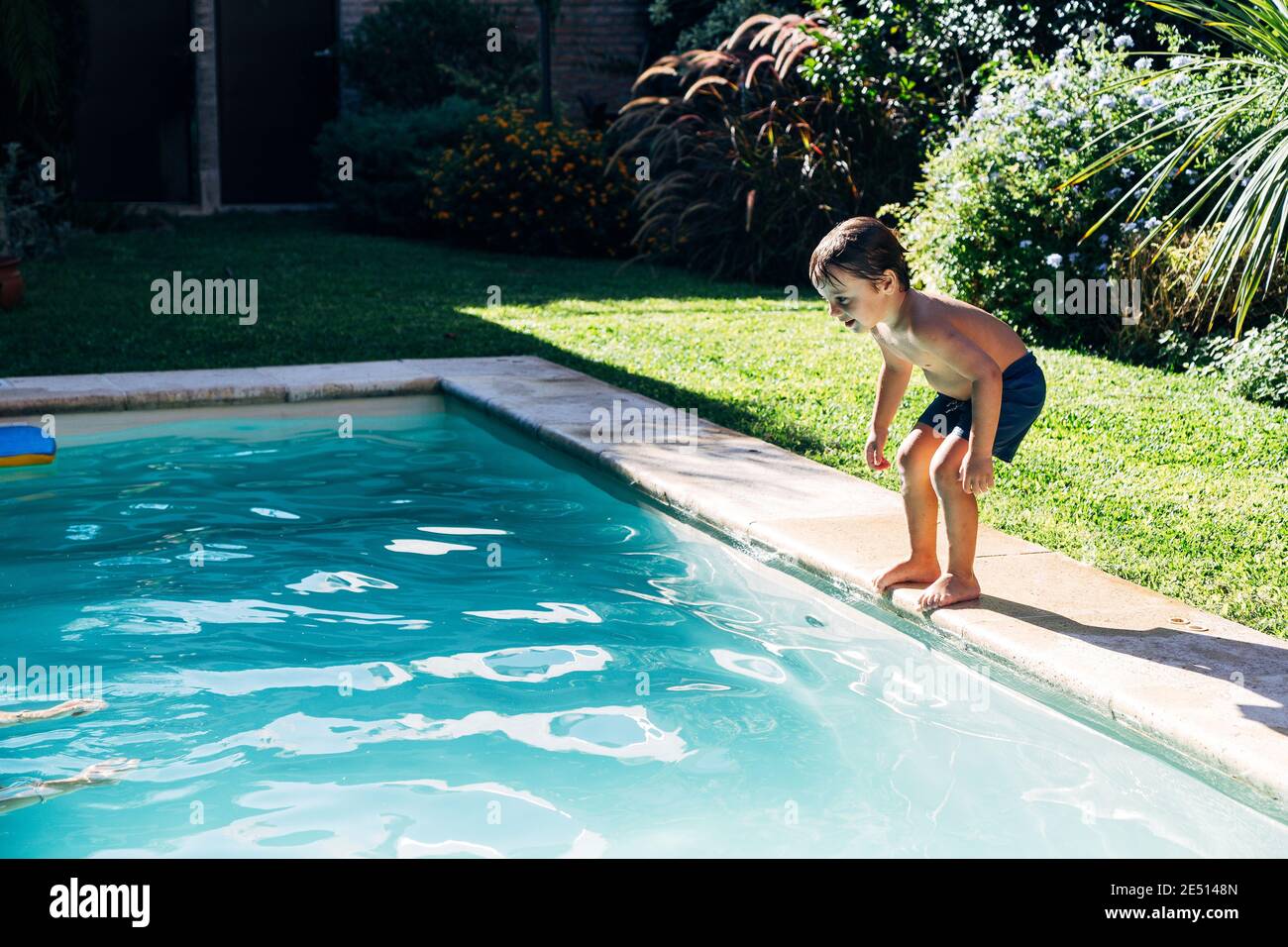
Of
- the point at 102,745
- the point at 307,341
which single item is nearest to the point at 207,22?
the point at 307,341

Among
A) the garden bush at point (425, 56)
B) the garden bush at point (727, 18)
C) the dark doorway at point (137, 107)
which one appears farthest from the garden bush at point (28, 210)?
the garden bush at point (727, 18)

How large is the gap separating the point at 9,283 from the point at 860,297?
7.72 metres

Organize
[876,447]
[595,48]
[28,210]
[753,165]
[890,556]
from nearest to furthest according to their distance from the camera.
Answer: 1. [876,447]
2. [890,556]
3. [28,210]
4. [753,165]
5. [595,48]

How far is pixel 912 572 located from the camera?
4.31 m

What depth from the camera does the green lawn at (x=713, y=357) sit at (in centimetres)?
491

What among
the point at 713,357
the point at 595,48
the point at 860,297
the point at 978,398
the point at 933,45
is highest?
the point at 595,48

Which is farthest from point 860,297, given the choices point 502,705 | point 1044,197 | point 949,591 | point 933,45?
point 933,45

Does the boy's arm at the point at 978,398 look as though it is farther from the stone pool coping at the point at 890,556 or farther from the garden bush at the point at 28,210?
the garden bush at the point at 28,210

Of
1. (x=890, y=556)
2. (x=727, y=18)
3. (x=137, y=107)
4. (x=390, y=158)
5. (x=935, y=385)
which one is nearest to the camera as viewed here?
(x=935, y=385)

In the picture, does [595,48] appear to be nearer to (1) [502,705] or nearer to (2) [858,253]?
(2) [858,253]

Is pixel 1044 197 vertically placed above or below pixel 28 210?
above

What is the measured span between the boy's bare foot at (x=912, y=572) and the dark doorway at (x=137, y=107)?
14.1m

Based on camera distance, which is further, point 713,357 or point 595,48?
point 595,48

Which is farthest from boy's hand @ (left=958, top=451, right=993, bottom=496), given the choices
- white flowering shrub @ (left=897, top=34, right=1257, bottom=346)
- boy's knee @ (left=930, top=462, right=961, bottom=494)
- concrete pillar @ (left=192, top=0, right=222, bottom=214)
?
concrete pillar @ (left=192, top=0, right=222, bottom=214)
